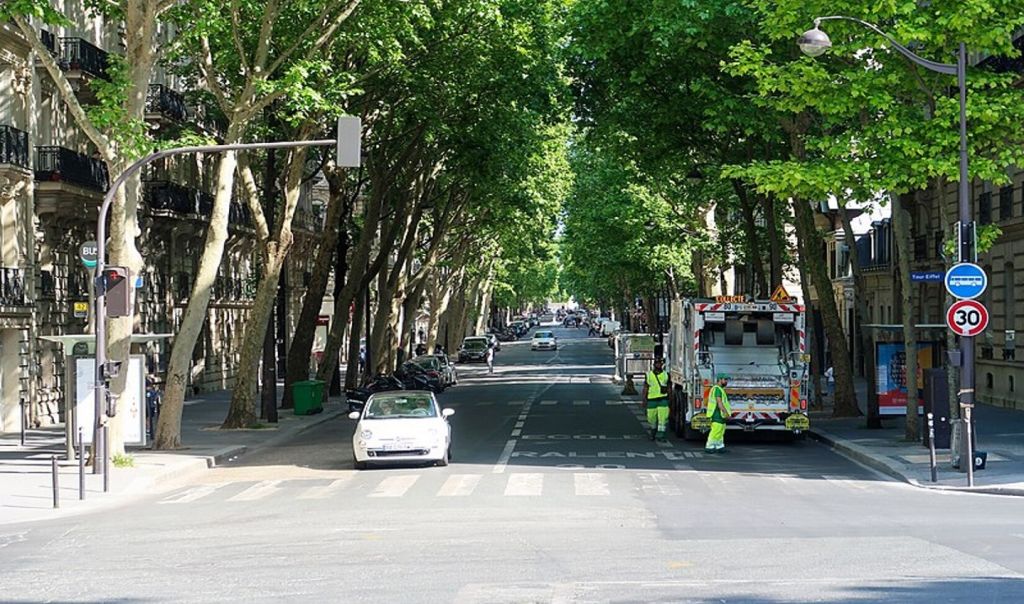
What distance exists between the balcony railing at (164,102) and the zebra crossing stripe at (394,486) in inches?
915

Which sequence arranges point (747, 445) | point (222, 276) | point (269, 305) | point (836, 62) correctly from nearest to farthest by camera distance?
point (836, 62), point (747, 445), point (269, 305), point (222, 276)

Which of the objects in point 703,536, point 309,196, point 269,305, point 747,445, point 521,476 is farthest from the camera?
point 309,196

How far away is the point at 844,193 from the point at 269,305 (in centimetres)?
1382

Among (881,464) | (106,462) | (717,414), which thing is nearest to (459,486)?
(106,462)

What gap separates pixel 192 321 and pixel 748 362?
11524 millimetres

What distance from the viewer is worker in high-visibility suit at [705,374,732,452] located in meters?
26.3

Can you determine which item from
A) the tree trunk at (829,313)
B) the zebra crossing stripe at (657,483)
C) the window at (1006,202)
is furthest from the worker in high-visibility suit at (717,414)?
the window at (1006,202)

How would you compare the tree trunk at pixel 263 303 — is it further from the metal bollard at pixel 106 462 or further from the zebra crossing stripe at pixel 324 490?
the zebra crossing stripe at pixel 324 490

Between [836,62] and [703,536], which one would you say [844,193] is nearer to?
[836,62]

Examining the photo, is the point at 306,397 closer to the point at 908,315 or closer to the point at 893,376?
the point at 893,376

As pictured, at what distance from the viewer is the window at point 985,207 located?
39094 mm

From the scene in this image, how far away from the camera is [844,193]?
1068 inches

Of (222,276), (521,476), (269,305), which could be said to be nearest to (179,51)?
(269,305)

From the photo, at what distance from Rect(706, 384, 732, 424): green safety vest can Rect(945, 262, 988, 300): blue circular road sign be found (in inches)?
236
